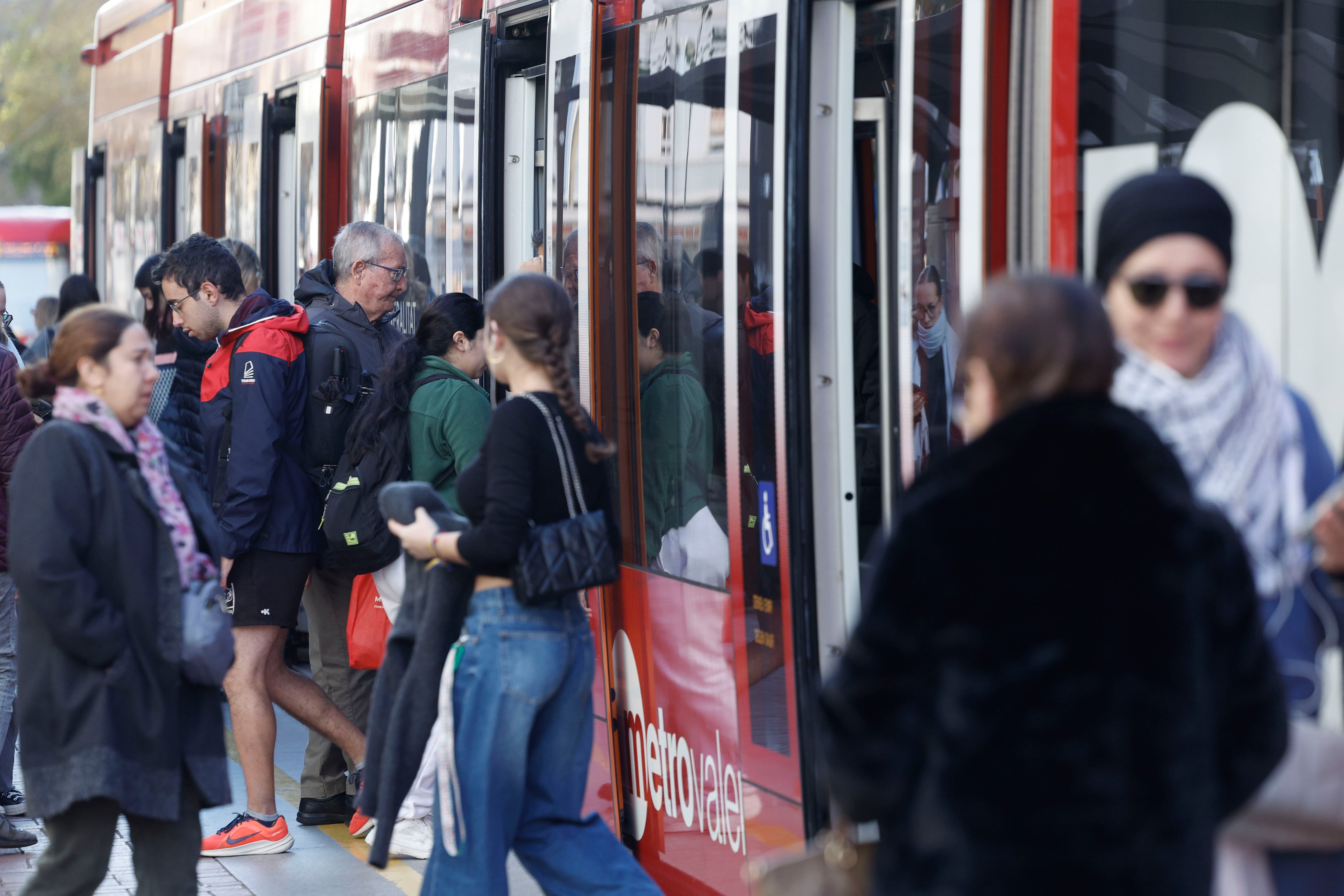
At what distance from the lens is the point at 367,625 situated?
18.4ft

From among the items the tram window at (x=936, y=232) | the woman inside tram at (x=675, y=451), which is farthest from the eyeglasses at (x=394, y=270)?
the tram window at (x=936, y=232)

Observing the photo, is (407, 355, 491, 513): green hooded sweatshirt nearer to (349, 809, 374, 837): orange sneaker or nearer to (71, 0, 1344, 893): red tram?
(71, 0, 1344, 893): red tram

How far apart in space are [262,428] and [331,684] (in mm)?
1189

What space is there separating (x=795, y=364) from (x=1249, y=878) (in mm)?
1804

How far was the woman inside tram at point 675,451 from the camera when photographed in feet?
14.6

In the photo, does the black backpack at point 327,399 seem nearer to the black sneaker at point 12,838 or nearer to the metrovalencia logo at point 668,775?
the metrovalencia logo at point 668,775

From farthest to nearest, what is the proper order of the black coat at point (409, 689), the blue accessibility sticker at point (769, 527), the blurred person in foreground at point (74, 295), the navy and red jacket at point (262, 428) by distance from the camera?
the blurred person in foreground at point (74, 295) < the navy and red jacket at point (262, 428) < the blue accessibility sticker at point (769, 527) < the black coat at point (409, 689)

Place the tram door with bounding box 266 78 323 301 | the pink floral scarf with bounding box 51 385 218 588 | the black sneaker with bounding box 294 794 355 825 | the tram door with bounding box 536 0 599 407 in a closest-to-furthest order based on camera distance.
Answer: the pink floral scarf with bounding box 51 385 218 588 < the tram door with bounding box 536 0 599 407 < the black sneaker with bounding box 294 794 355 825 < the tram door with bounding box 266 78 323 301

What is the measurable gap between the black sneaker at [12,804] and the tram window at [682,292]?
104 inches

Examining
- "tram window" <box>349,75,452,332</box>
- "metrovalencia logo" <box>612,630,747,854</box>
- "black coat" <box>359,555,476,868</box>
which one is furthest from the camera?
"tram window" <box>349,75,452,332</box>

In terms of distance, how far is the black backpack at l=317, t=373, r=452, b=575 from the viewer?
17.2ft

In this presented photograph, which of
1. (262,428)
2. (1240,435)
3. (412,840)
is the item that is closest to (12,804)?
(412,840)

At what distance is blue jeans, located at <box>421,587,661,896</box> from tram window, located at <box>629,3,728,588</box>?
0.71 m

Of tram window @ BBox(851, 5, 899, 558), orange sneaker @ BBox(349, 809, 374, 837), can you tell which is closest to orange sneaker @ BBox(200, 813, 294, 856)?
orange sneaker @ BBox(349, 809, 374, 837)
